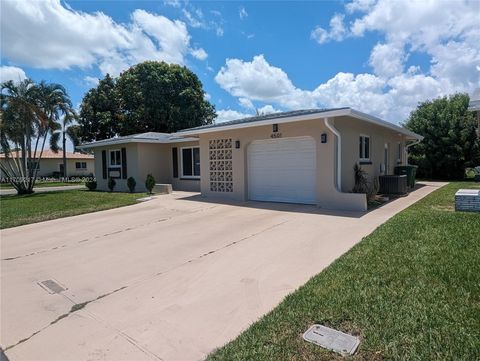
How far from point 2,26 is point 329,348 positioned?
13.9 meters

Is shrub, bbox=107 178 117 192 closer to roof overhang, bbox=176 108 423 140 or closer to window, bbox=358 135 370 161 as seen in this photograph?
roof overhang, bbox=176 108 423 140

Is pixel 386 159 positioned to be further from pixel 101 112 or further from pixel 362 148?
pixel 101 112

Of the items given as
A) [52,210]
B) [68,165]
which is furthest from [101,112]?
[52,210]

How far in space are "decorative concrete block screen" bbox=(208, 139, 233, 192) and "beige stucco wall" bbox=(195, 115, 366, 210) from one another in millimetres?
220

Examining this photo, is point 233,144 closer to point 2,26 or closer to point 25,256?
point 25,256

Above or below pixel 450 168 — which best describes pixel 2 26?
above

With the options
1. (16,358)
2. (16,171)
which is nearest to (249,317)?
(16,358)

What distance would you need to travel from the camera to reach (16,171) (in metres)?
19.8

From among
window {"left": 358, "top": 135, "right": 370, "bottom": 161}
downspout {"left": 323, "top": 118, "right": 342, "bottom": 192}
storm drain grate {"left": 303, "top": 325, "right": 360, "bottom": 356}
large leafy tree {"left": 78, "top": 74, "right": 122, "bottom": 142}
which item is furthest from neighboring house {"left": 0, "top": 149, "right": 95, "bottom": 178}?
storm drain grate {"left": 303, "top": 325, "right": 360, "bottom": 356}

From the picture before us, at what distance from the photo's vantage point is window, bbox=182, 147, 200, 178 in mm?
16453

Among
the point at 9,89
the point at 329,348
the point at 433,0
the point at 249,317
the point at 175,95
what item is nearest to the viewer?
the point at 329,348

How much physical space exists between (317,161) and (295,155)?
1036mm

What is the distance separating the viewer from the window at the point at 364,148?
467 inches

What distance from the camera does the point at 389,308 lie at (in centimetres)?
315
